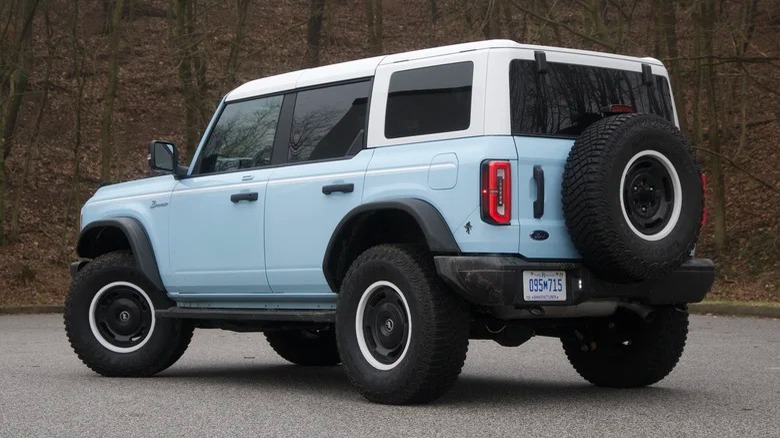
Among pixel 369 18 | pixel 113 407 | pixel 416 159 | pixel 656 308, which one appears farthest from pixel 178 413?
pixel 369 18

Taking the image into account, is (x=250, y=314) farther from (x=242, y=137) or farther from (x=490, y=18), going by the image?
(x=490, y=18)

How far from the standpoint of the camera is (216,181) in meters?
9.09

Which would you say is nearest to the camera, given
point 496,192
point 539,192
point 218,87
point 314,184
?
point 496,192

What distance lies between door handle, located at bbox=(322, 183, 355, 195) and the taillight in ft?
3.67

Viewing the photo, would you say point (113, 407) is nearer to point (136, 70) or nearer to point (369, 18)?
point (369, 18)

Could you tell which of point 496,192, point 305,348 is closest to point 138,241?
point 305,348

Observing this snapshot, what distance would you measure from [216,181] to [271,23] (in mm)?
31732

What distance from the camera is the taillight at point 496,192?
22.7 ft

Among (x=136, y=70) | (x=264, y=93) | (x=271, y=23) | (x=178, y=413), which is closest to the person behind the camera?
(x=178, y=413)

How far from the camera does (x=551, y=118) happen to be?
7367 millimetres

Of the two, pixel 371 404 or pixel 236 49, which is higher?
pixel 236 49

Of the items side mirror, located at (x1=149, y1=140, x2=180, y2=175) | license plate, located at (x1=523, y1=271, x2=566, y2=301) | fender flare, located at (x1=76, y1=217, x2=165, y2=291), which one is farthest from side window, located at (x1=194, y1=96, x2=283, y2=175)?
license plate, located at (x1=523, y1=271, x2=566, y2=301)

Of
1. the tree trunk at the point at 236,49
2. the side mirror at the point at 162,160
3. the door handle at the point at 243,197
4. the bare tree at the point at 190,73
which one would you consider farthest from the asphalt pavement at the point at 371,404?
the tree trunk at the point at 236,49

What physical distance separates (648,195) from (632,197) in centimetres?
17
